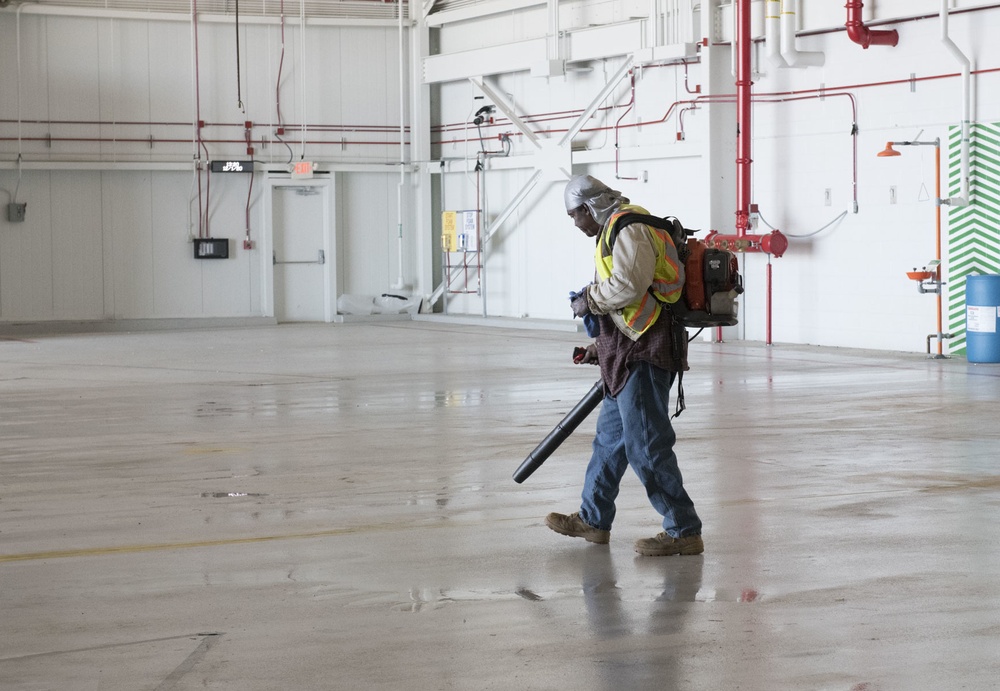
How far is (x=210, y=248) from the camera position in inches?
868

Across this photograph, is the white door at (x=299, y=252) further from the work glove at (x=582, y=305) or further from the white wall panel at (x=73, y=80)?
the work glove at (x=582, y=305)

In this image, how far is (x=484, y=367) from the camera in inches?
561

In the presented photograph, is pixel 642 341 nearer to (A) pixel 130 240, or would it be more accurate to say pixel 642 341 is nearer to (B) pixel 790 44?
(B) pixel 790 44

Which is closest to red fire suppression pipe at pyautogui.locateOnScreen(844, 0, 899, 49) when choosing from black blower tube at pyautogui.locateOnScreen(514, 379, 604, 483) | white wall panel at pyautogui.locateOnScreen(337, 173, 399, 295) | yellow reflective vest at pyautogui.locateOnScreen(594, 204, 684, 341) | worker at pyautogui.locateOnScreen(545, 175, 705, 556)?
white wall panel at pyautogui.locateOnScreen(337, 173, 399, 295)

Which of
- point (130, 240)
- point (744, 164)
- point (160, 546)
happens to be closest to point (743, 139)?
point (744, 164)

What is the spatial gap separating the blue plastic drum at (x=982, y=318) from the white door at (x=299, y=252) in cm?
1170

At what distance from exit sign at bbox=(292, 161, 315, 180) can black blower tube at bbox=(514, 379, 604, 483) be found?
16.4m

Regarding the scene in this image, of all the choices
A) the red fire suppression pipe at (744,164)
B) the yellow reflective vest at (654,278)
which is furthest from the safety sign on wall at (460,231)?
the yellow reflective vest at (654,278)

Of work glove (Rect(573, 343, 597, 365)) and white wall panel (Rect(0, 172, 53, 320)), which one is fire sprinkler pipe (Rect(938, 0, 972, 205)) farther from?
white wall panel (Rect(0, 172, 53, 320))

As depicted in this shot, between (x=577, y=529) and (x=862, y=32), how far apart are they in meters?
10.8

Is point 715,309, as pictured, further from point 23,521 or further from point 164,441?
point 164,441

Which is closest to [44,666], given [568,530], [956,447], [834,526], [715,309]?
[568,530]

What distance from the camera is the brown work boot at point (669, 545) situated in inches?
221

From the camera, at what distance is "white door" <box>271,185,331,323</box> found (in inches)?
897
